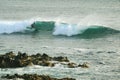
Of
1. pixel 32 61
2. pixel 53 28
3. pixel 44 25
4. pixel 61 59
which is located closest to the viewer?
pixel 32 61

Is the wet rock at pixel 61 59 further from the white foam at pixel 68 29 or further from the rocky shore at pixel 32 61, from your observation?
the white foam at pixel 68 29

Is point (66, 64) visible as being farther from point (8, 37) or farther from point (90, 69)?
point (8, 37)

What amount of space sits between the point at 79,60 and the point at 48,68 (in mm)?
3089

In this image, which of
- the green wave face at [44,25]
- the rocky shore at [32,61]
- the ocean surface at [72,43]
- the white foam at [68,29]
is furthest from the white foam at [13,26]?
the rocky shore at [32,61]

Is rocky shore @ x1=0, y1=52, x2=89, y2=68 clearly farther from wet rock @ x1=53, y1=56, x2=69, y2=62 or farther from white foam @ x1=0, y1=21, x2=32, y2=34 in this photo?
white foam @ x1=0, y1=21, x2=32, y2=34

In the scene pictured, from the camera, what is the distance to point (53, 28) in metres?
53.3

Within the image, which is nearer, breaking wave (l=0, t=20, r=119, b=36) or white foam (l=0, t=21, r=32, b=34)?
breaking wave (l=0, t=20, r=119, b=36)

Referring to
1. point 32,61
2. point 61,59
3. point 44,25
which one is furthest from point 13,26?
point 32,61

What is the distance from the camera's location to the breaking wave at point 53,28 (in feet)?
162

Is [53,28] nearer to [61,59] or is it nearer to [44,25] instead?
[44,25]

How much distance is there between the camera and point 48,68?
92.0 ft

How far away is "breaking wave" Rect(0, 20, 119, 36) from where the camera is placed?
4953 centimetres

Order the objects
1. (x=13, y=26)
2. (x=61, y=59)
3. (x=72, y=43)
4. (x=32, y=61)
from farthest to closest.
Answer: (x=13, y=26)
(x=72, y=43)
(x=61, y=59)
(x=32, y=61)

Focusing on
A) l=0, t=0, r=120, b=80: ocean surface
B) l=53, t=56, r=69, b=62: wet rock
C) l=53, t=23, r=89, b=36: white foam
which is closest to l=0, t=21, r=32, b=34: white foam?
l=0, t=0, r=120, b=80: ocean surface
